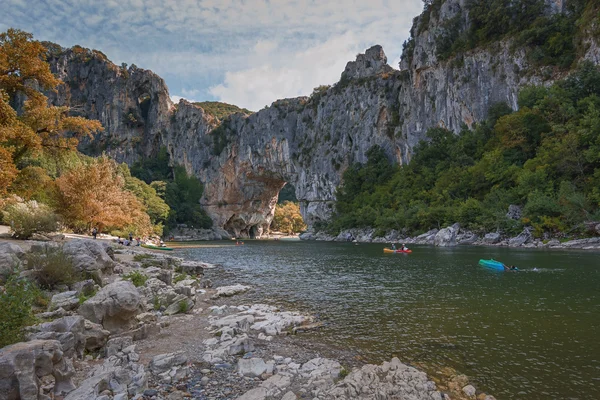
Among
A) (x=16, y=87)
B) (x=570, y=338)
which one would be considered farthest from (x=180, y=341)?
(x=16, y=87)

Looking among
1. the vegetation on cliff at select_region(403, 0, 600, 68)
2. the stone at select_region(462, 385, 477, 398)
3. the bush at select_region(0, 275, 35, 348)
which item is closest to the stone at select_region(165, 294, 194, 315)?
the bush at select_region(0, 275, 35, 348)

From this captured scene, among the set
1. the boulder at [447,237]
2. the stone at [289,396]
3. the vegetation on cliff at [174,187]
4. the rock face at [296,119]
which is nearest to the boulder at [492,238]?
the boulder at [447,237]

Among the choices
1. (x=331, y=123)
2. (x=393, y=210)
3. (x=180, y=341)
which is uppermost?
(x=331, y=123)

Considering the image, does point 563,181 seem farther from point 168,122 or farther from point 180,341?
point 168,122

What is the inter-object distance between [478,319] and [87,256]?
11937 millimetres

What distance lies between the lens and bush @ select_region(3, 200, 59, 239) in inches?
651

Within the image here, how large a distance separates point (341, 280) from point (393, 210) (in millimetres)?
38533

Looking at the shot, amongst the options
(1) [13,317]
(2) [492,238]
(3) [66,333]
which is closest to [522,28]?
(2) [492,238]

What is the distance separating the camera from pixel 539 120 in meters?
37.1

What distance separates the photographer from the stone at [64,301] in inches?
286

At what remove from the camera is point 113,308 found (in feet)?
23.3

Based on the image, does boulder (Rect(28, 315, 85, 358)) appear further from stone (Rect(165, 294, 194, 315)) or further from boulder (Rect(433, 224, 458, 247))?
boulder (Rect(433, 224, 458, 247))

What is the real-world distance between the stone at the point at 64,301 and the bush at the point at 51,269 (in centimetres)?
114

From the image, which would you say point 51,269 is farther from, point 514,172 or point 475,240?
point 514,172
